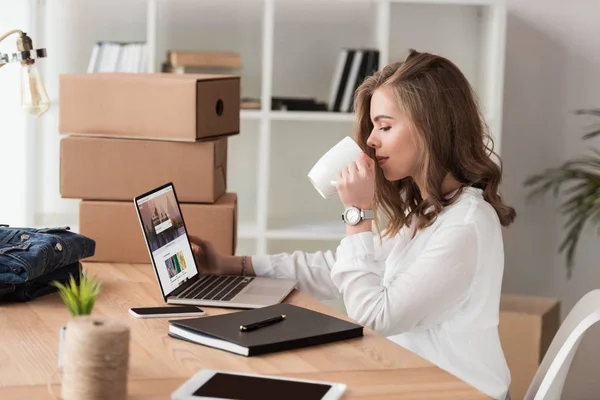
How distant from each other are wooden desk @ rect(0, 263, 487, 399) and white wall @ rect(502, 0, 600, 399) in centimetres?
233

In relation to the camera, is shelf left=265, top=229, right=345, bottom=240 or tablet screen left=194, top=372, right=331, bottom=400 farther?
shelf left=265, top=229, right=345, bottom=240

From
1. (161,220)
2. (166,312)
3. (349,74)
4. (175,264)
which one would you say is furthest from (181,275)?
(349,74)

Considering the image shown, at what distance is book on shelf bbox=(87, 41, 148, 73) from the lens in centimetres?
340

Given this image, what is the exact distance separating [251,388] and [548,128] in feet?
9.17

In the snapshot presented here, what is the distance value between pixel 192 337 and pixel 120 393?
39cm

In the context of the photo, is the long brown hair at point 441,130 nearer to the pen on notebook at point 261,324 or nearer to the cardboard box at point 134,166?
the pen on notebook at point 261,324

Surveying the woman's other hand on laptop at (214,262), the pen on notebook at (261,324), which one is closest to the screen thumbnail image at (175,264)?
the woman's other hand on laptop at (214,262)

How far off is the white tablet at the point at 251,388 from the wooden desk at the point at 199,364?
0.10 ft

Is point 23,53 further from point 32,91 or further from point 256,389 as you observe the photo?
point 256,389

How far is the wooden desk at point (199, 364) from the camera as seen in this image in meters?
1.32

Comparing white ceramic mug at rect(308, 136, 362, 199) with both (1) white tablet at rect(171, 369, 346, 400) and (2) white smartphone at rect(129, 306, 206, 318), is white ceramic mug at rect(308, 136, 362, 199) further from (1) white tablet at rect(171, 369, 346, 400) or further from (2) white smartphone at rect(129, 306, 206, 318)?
(1) white tablet at rect(171, 369, 346, 400)

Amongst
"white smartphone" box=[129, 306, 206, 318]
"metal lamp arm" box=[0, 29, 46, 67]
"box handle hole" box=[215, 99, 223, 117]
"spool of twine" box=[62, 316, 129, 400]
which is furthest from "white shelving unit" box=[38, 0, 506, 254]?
A: "spool of twine" box=[62, 316, 129, 400]

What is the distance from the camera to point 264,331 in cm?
155

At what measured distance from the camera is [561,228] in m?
3.83
